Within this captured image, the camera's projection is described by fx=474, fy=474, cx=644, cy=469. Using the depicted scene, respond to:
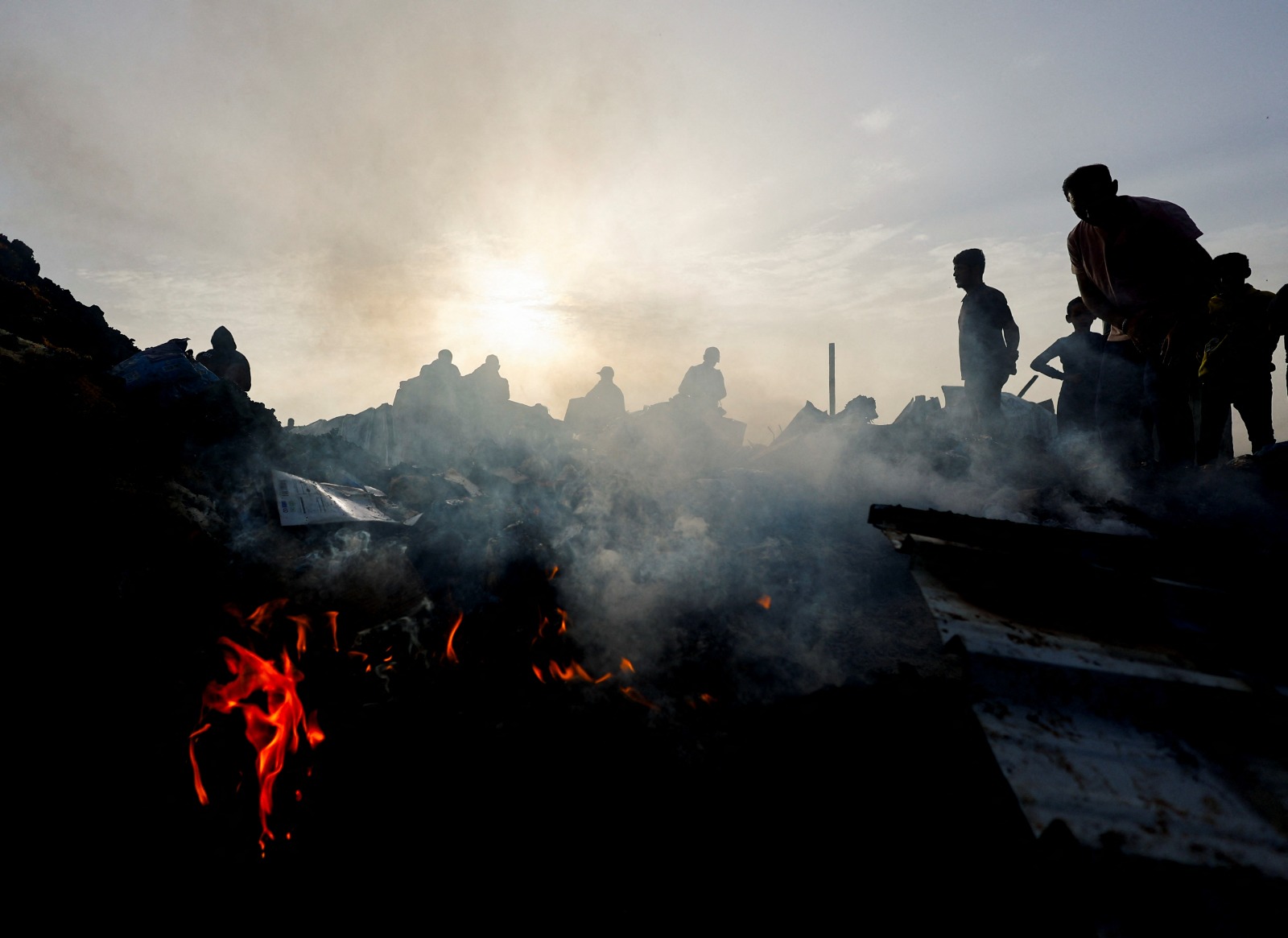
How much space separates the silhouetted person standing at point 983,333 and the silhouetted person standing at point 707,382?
648 cm

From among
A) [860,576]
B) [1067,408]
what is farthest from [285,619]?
[1067,408]

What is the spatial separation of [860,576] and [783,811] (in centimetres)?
342

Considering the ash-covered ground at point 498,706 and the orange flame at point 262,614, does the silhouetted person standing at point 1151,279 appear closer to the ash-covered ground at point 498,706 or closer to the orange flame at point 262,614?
the ash-covered ground at point 498,706

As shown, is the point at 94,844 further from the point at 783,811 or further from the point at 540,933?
the point at 783,811

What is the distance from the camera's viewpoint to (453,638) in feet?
12.4

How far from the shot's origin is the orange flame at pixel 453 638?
142 inches

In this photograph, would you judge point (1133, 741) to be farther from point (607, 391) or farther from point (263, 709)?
point (607, 391)

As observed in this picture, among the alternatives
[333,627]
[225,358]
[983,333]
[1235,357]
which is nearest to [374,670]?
[333,627]

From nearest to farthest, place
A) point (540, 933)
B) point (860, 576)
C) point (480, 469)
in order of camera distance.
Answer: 1. point (540, 933)
2. point (860, 576)
3. point (480, 469)

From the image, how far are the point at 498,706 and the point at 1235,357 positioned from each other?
688 centimetres

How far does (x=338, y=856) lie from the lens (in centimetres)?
251

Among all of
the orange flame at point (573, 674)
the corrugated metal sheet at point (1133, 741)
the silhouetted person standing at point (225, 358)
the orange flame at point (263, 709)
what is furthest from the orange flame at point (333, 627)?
the silhouetted person standing at point (225, 358)

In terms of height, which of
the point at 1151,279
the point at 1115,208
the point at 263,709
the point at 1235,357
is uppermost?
the point at 1115,208

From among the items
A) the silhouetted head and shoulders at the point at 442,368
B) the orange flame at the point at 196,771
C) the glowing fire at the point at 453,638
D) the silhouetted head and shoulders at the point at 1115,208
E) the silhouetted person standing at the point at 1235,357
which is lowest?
the orange flame at the point at 196,771
